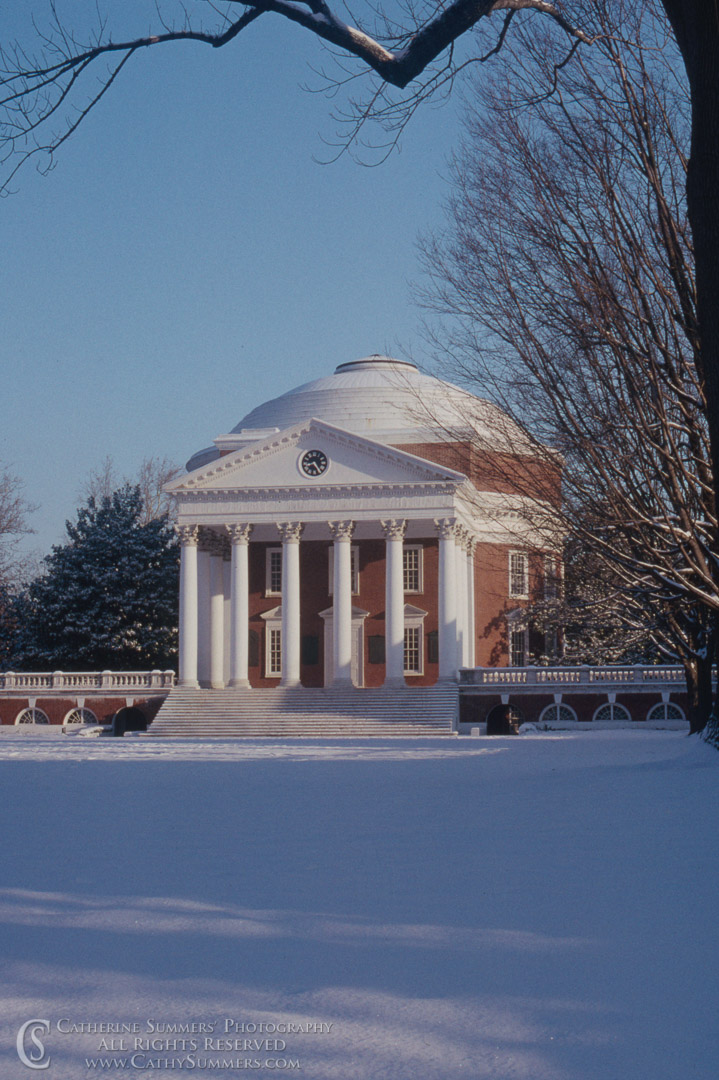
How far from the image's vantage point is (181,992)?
18.5ft

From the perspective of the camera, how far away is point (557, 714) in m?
47.0

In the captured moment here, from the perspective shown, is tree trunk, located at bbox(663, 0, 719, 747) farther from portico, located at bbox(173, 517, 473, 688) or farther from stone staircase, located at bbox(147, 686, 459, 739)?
portico, located at bbox(173, 517, 473, 688)

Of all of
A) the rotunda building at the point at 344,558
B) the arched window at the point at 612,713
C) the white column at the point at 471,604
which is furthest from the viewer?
the white column at the point at 471,604

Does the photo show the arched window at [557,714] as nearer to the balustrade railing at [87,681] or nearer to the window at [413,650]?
the window at [413,650]

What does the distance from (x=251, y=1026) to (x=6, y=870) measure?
4779 mm

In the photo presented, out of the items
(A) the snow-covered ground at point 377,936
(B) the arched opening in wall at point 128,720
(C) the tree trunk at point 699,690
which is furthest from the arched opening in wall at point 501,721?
(A) the snow-covered ground at point 377,936

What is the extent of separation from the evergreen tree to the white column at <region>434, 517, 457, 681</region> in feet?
57.3

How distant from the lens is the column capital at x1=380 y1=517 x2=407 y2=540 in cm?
4962

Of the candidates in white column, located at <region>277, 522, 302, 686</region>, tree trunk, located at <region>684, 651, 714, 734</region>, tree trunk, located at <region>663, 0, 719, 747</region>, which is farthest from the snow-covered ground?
white column, located at <region>277, 522, 302, 686</region>

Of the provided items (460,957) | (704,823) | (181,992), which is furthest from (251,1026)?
(704,823)

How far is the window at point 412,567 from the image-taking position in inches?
2160

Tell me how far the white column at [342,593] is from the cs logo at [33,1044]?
143 ft

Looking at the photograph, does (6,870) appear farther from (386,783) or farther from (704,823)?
(386,783)

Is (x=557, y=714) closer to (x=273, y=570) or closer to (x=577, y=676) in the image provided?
(x=577, y=676)
